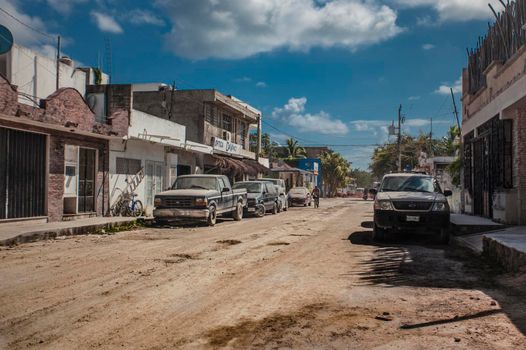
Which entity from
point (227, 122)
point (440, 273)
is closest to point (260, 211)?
point (227, 122)

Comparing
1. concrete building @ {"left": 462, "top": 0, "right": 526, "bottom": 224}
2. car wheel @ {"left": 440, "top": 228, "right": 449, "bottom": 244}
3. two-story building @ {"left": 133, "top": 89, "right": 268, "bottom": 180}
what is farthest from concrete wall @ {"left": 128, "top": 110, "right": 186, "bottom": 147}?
concrete building @ {"left": 462, "top": 0, "right": 526, "bottom": 224}

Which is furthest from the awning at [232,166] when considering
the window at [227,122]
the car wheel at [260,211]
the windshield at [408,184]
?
the windshield at [408,184]

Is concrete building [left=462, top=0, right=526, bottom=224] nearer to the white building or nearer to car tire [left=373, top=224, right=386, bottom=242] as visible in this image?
car tire [left=373, top=224, right=386, bottom=242]

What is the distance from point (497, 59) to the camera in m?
16.4

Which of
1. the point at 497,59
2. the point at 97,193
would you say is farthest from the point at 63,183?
the point at 497,59

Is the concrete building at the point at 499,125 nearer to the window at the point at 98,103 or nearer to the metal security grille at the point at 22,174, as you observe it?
the metal security grille at the point at 22,174

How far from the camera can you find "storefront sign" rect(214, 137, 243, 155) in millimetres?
31727

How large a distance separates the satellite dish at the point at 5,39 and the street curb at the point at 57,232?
5792 mm

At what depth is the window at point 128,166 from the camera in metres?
20.8

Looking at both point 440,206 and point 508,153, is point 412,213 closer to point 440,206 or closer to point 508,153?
point 440,206

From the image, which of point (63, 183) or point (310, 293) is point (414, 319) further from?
point (63, 183)

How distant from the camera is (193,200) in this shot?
17.1 meters

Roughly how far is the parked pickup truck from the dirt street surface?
20.1ft

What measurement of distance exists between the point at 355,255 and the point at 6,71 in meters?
17.0
